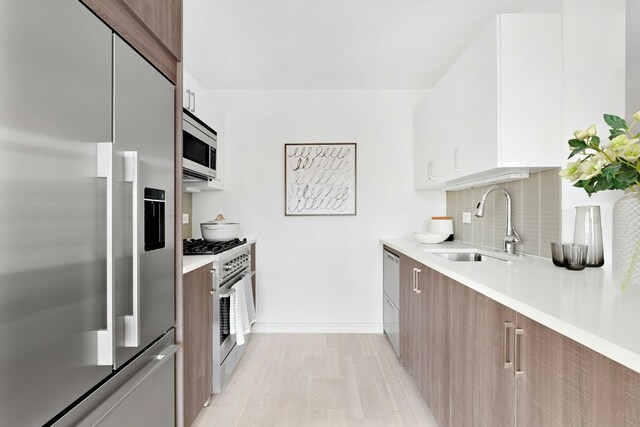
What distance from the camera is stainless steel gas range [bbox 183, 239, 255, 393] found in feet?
7.11

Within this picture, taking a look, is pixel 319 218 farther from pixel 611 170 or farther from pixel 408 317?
pixel 611 170

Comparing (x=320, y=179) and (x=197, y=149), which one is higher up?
(x=197, y=149)

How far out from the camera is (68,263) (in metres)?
0.82

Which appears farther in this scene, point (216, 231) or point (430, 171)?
point (430, 171)

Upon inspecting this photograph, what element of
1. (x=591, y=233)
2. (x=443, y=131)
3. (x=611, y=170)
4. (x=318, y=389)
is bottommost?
(x=318, y=389)

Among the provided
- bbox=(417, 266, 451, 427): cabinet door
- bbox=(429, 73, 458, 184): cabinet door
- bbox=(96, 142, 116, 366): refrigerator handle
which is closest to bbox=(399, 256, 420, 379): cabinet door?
bbox=(417, 266, 451, 427): cabinet door

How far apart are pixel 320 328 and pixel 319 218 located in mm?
1087

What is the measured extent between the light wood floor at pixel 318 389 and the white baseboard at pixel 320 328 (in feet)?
0.97

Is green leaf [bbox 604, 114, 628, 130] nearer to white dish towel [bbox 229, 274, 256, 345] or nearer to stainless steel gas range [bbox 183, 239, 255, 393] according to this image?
stainless steel gas range [bbox 183, 239, 255, 393]

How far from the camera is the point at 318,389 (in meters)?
2.38

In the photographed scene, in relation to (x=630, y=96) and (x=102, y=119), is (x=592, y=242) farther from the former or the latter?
(x=102, y=119)

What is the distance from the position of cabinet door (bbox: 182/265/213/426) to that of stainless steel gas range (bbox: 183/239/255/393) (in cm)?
6

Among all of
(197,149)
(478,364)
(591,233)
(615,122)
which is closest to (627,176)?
(615,122)

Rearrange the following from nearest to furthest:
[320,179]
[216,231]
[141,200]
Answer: [141,200] → [216,231] → [320,179]
